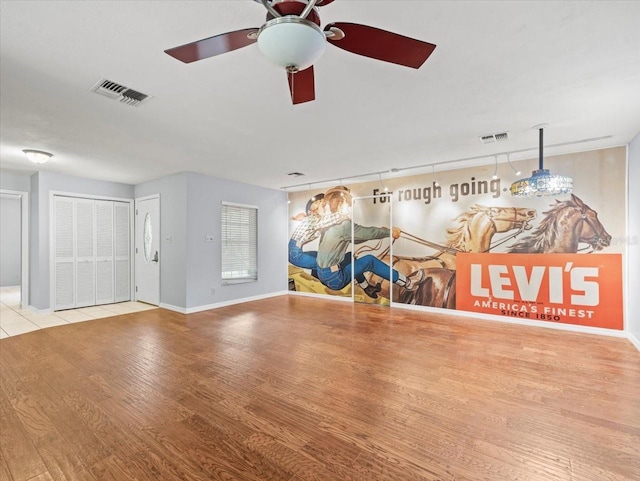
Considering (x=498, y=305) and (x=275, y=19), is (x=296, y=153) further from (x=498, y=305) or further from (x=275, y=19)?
(x=498, y=305)

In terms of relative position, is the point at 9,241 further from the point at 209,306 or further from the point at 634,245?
the point at 634,245

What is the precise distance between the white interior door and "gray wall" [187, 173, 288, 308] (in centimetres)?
106

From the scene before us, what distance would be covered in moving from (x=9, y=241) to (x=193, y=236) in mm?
7273

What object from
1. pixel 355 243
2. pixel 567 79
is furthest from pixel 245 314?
pixel 567 79

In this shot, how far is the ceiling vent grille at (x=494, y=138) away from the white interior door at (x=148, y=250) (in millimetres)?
5936

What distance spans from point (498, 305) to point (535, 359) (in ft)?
5.83

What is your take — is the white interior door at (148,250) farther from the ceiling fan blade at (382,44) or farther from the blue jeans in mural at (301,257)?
the ceiling fan blade at (382,44)

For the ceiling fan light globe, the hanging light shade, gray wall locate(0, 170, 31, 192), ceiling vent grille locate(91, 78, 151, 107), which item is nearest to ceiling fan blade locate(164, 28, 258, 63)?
the ceiling fan light globe

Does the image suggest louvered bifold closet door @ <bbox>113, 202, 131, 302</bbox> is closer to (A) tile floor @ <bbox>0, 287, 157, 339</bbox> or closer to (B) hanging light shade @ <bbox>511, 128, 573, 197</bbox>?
(A) tile floor @ <bbox>0, 287, 157, 339</bbox>

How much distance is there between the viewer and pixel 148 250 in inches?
255

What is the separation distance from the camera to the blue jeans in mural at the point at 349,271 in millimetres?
6324

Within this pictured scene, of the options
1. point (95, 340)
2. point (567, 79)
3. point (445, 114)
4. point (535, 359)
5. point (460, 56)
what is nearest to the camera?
point (460, 56)

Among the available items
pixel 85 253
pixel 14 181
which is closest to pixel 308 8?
pixel 85 253

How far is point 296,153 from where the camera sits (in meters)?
4.50
